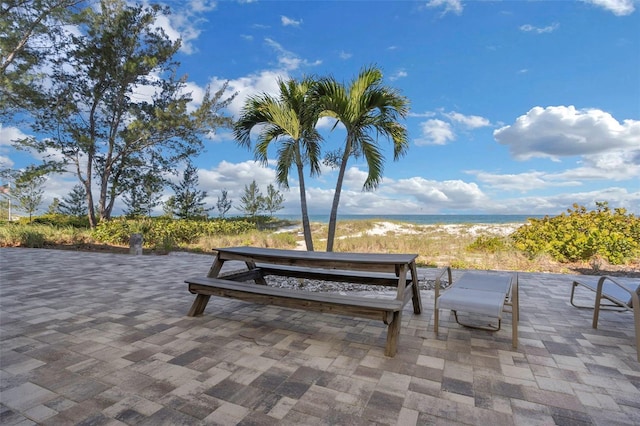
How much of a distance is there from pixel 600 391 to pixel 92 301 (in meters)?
5.19

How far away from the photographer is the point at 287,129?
5590 mm

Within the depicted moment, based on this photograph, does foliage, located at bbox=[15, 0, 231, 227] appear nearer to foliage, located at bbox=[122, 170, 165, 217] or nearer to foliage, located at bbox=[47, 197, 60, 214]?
foliage, located at bbox=[122, 170, 165, 217]

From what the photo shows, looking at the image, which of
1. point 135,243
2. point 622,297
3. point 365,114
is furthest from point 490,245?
point 135,243

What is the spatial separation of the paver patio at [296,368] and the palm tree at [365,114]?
314 cm

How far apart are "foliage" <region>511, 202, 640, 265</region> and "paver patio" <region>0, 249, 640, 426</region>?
4.76m

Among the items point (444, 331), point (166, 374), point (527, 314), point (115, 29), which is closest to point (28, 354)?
point (166, 374)

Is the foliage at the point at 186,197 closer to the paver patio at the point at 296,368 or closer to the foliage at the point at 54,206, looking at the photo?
the foliage at the point at 54,206

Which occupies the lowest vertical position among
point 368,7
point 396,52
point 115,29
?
point 396,52

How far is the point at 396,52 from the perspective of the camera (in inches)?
253

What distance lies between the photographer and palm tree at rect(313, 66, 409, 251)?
543 centimetres

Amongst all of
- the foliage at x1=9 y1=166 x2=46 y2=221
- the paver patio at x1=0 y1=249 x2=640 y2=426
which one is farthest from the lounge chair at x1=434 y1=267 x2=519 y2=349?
the foliage at x1=9 y1=166 x2=46 y2=221

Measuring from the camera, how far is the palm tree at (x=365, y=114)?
543 cm

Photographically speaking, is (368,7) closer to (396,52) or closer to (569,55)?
(396,52)

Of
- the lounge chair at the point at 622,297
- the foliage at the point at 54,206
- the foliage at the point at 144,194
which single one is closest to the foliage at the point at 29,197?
the foliage at the point at 54,206
